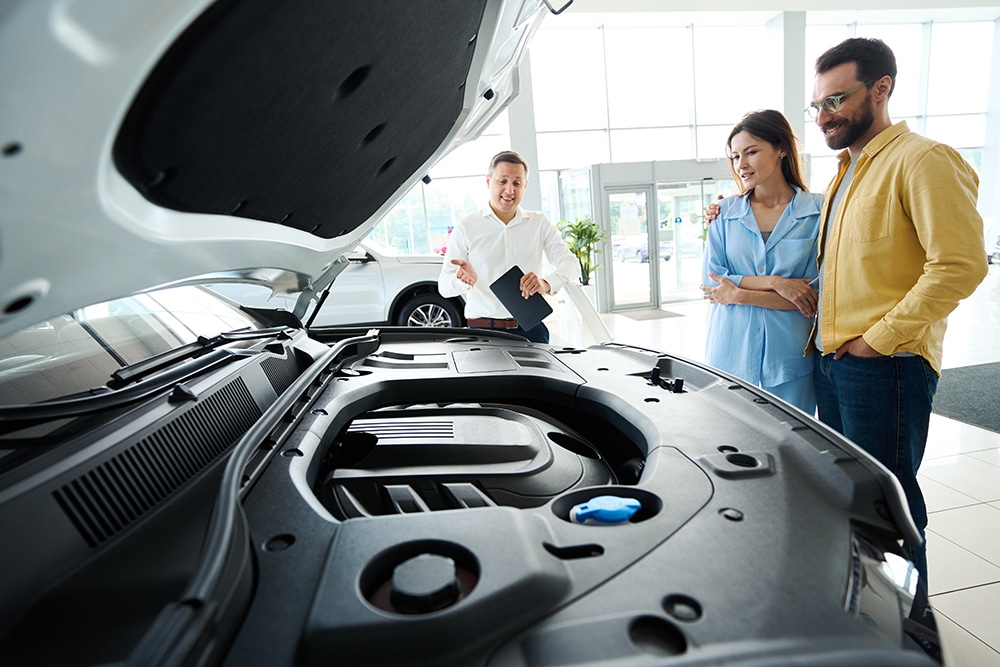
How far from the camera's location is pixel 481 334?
2.06 metres

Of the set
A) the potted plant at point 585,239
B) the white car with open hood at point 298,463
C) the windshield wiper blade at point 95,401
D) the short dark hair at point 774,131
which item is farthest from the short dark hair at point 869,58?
the potted plant at point 585,239

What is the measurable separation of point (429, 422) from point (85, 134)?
83cm

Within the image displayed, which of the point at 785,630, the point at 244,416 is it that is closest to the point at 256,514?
the point at 244,416

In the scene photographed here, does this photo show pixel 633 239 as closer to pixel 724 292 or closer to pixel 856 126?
pixel 724 292

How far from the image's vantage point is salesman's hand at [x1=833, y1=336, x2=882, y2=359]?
1514mm

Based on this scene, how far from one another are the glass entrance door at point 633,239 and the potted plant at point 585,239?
29cm

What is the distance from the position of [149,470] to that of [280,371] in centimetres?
58

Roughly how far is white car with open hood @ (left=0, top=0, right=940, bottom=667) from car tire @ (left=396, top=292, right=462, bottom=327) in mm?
4469

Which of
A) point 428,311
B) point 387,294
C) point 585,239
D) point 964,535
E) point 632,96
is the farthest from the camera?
point 632,96

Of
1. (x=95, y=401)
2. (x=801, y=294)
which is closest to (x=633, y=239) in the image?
(x=801, y=294)

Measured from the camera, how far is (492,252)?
2.53 meters

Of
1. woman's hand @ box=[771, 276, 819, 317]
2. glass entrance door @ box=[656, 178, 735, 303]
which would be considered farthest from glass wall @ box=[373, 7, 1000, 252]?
woman's hand @ box=[771, 276, 819, 317]

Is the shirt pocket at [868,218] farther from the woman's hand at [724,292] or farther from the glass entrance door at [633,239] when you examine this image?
the glass entrance door at [633,239]

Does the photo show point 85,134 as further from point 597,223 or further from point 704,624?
point 597,223
